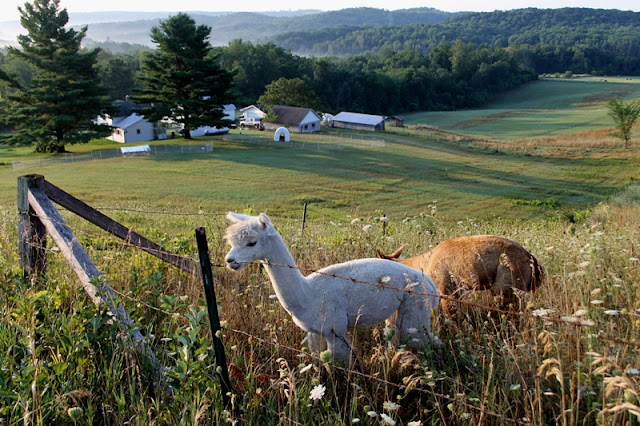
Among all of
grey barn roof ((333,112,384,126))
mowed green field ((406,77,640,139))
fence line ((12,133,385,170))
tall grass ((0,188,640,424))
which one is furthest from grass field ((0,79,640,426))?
mowed green field ((406,77,640,139))

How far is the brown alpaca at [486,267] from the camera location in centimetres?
539

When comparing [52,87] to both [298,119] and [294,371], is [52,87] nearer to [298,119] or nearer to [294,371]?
[298,119]

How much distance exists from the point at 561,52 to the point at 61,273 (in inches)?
8131

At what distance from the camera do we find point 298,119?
69000mm

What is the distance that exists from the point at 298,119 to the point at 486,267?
214 feet

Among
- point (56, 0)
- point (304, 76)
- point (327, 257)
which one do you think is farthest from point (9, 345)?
point (304, 76)

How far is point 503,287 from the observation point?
5504 millimetres

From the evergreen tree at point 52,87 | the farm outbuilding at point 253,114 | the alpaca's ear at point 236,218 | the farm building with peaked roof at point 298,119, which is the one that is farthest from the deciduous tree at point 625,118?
the alpaca's ear at point 236,218

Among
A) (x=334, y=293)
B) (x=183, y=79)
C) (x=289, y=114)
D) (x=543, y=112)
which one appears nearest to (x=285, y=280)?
(x=334, y=293)

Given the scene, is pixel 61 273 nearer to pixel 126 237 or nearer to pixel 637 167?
pixel 126 237

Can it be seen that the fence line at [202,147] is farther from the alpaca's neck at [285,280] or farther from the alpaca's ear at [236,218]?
the alpaca's neck at [285,280]

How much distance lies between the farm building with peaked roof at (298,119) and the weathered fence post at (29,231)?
6420 centimetres

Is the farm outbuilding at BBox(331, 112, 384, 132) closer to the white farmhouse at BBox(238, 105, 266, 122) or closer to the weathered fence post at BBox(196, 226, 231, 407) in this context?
the white farmhouse at BBox(238, 105, 266, 122)

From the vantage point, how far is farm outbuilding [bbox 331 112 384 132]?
78875 millimetres
